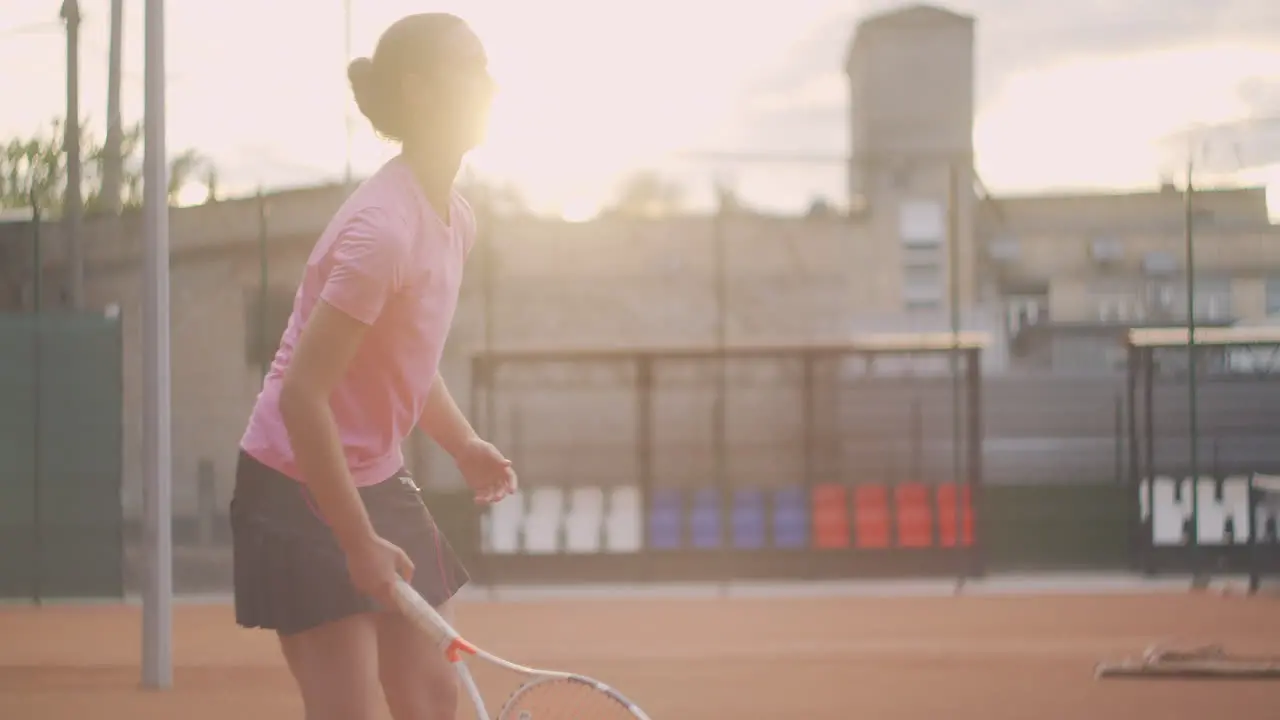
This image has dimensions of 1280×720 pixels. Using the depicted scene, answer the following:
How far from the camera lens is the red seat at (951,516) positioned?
35.3ft

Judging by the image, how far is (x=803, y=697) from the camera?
6719mm

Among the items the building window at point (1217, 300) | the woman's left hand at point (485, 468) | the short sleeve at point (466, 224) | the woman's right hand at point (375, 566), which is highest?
the building window at point (1217, 300)

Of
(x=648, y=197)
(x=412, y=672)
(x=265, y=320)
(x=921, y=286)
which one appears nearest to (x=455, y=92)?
(x=412, y=672)

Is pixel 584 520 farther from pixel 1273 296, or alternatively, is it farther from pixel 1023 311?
pixel 1273 296

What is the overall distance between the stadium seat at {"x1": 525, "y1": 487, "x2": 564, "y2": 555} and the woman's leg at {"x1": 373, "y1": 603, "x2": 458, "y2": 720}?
8.12m

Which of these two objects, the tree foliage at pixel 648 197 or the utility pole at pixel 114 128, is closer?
the utility pole at pixel 114 128

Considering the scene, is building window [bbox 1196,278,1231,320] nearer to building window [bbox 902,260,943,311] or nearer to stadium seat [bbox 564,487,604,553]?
building window [bbox 902,260,943,311]

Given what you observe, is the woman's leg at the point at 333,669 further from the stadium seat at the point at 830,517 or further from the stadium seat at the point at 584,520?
the stadium seat at the point at 830,517

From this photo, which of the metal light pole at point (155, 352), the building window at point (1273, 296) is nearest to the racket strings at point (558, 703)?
the metal light pole at point (155, 352)

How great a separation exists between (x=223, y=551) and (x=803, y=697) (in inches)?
339

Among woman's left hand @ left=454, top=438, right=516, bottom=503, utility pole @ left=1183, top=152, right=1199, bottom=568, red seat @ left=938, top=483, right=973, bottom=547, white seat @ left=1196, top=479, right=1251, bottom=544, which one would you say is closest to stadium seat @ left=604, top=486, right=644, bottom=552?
red seat @ left=938, top=483, right=973, bottom=547

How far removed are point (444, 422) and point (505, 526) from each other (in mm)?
8107

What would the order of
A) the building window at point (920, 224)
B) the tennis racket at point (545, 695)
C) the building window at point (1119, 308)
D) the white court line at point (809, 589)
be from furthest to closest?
1. the building window at point (1119, 308)
2. the building window at point (920, 224)
3. the white court line at point (809, 589)
4. the tennis racket at point (545, 695)

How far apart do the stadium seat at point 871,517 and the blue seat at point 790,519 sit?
349 mm
